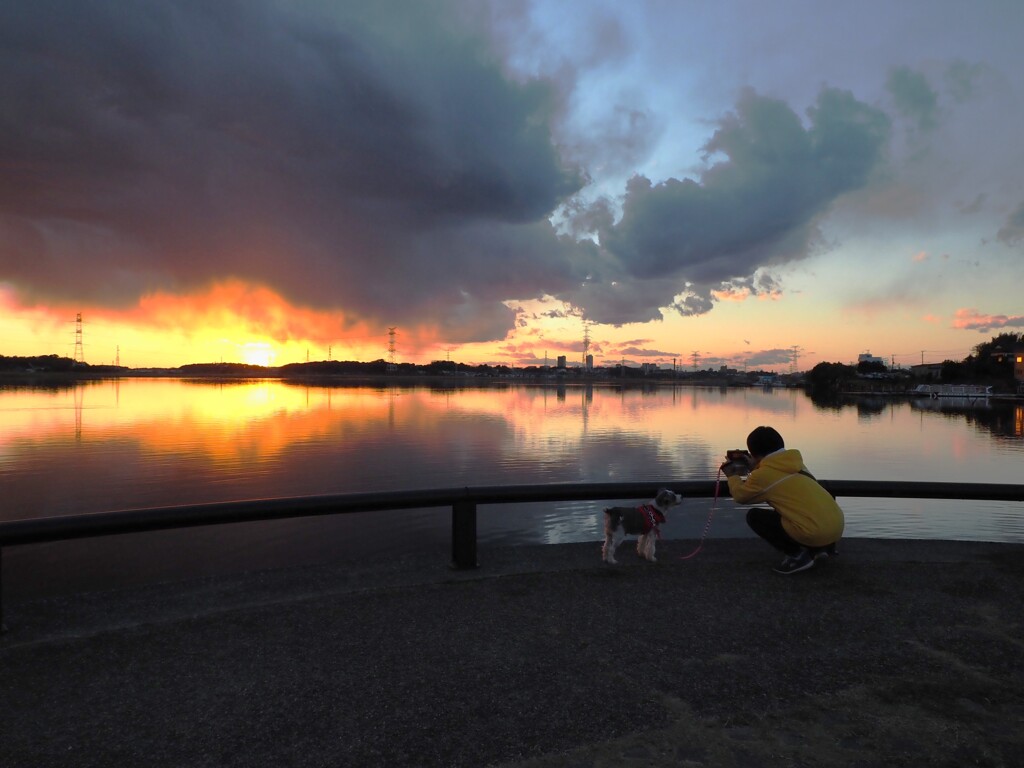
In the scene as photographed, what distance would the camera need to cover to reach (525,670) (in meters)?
3.93

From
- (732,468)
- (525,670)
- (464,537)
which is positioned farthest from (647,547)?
(525,670)

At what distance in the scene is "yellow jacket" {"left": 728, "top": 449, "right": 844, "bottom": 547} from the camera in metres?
5.66

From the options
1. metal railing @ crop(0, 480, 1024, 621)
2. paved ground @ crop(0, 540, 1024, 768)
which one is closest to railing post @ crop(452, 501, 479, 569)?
metal railing @ crop(0, 480, 1024, 621)

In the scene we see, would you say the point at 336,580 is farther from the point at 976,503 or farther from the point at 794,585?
the point at 976,503

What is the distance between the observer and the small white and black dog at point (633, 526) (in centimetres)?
615

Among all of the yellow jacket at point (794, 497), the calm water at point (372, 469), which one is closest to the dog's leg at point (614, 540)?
the yellow jacket at point (794, 497)

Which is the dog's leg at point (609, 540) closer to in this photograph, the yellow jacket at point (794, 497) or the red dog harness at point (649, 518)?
the red dog harness at point (649, 518)

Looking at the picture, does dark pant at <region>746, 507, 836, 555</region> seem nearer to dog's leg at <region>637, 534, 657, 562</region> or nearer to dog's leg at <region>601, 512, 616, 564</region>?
dog's leg at <region>637, 534, 657, 562</region>

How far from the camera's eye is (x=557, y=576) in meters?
5.80

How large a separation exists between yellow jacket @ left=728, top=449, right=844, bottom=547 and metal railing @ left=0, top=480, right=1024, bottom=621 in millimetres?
807

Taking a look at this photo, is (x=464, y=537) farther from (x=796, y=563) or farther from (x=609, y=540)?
(x=796, y=563)

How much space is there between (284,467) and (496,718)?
2290 cm

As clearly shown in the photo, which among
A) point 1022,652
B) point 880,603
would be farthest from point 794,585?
point 1022,652

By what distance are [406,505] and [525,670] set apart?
235 centimetres
